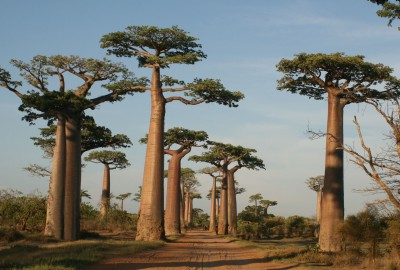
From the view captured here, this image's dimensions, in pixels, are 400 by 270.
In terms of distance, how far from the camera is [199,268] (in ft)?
33.1

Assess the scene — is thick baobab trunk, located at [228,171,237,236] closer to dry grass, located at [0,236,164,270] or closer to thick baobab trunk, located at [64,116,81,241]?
thick baobab trunk, located at [64,116,81,241]

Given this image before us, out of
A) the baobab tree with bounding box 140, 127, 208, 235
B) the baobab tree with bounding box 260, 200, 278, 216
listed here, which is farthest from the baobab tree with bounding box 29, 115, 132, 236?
the baobab tree with bounding box 260, 200, 278, 216

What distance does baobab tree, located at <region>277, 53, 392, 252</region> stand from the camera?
1588 cm

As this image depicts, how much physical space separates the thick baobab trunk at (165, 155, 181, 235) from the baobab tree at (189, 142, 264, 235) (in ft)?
15.2

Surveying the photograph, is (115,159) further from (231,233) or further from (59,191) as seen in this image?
(59,191)

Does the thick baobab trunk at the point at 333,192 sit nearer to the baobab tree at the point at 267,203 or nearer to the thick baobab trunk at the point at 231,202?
the thick baobab trunk at the point at 231,202

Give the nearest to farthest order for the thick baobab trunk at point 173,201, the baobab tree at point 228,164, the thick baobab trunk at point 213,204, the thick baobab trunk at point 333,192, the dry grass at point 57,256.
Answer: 1. the dry grass at point 57,256
2. the thick baobab trunk at point 333,192
3. the thick baobab trunk at point 173,201
4. the baobab tree at point 228,164
5. the thick baobab trunk at point 213,204

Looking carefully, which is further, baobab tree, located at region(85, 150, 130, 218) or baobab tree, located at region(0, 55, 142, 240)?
baobab tree, located at region(85, 150, 130, 218)

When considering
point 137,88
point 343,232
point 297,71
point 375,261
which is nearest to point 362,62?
point 297,71

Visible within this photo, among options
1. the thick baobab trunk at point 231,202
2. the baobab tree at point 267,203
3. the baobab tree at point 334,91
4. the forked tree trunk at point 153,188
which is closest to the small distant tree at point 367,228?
the baobab tree at point 334,91

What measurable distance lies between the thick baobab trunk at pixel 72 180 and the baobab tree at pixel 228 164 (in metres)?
15.4

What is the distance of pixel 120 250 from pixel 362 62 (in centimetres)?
913

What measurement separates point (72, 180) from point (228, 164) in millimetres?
18159

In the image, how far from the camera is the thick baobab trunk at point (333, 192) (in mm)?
15609
